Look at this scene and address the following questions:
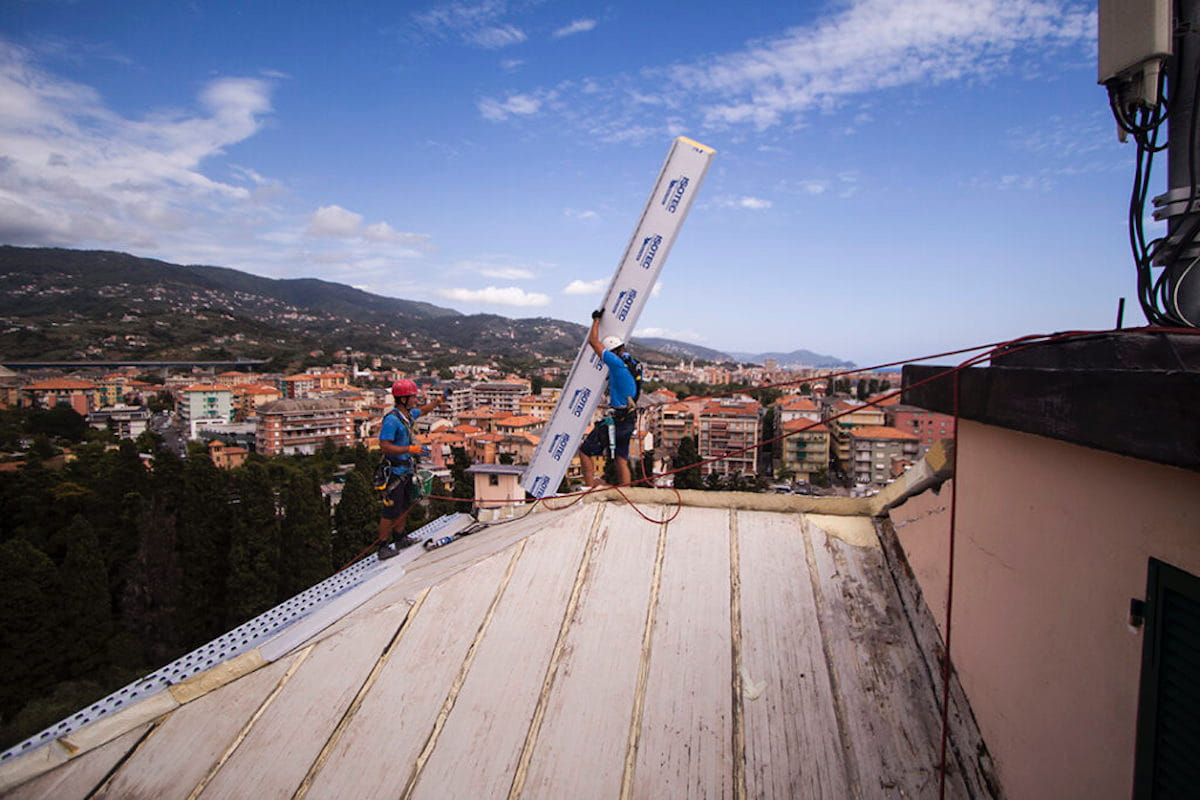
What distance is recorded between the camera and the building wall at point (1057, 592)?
1.64m

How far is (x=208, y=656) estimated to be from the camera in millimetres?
3385

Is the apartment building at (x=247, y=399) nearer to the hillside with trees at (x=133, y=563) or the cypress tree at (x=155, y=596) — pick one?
the hillside with trees at (x=133, y=563)

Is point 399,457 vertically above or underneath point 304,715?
above

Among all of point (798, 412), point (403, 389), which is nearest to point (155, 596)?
point (403, 389)

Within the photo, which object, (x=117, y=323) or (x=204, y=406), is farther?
(x=117, y=323)

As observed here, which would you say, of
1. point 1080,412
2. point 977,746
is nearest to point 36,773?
point 977,746

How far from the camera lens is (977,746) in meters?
2.37

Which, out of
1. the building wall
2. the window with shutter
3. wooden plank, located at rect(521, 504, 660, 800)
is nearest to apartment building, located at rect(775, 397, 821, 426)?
wooden plank, located at rect(521, 504, 660, 800)

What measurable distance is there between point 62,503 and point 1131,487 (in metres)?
38.2

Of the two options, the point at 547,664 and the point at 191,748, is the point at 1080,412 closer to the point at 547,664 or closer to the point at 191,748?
the point at 547,664

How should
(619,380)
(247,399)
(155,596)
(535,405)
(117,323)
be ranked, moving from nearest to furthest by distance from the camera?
1. (619,380)
2. (155,596)
3. (247,399)
4. (535,405)
5. (117,323)

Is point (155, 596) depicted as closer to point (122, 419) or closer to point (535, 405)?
point (122, 419)

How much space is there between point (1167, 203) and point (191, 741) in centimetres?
469

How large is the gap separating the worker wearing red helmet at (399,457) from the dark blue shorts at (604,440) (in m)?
1.55
